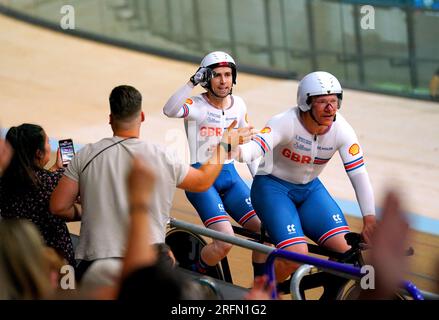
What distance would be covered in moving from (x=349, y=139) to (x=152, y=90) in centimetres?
766

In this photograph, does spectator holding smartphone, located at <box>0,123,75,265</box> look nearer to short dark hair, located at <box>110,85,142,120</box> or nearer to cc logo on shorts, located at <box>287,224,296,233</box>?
short dark hair, located at <box>110,85,142,120</box>

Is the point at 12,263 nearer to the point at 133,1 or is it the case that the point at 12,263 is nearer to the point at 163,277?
the point at 163,277

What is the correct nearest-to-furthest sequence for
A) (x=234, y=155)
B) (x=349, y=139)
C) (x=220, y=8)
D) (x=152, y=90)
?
1. (x=234, y=155)
2. (x=349, y=139)
3. (x=152, y=90)
4. (x=220, y=8)

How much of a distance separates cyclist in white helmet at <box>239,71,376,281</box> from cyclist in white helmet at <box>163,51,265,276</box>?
319mm

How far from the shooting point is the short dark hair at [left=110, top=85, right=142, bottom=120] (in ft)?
13.3

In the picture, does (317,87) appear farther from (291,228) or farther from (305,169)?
(291,228)

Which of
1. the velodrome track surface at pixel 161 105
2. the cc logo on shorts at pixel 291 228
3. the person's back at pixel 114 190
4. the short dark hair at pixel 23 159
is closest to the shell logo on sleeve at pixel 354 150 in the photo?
→ the cc logo on shorts at pixel 291 228

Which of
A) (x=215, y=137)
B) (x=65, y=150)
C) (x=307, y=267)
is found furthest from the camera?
(x=215, y=137)

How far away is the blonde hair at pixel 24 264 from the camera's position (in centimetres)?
291

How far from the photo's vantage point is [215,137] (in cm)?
611

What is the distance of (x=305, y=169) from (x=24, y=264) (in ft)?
9.28

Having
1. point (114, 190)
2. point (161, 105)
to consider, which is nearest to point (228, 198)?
point (114, 190)

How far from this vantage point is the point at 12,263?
2926 millimetres
